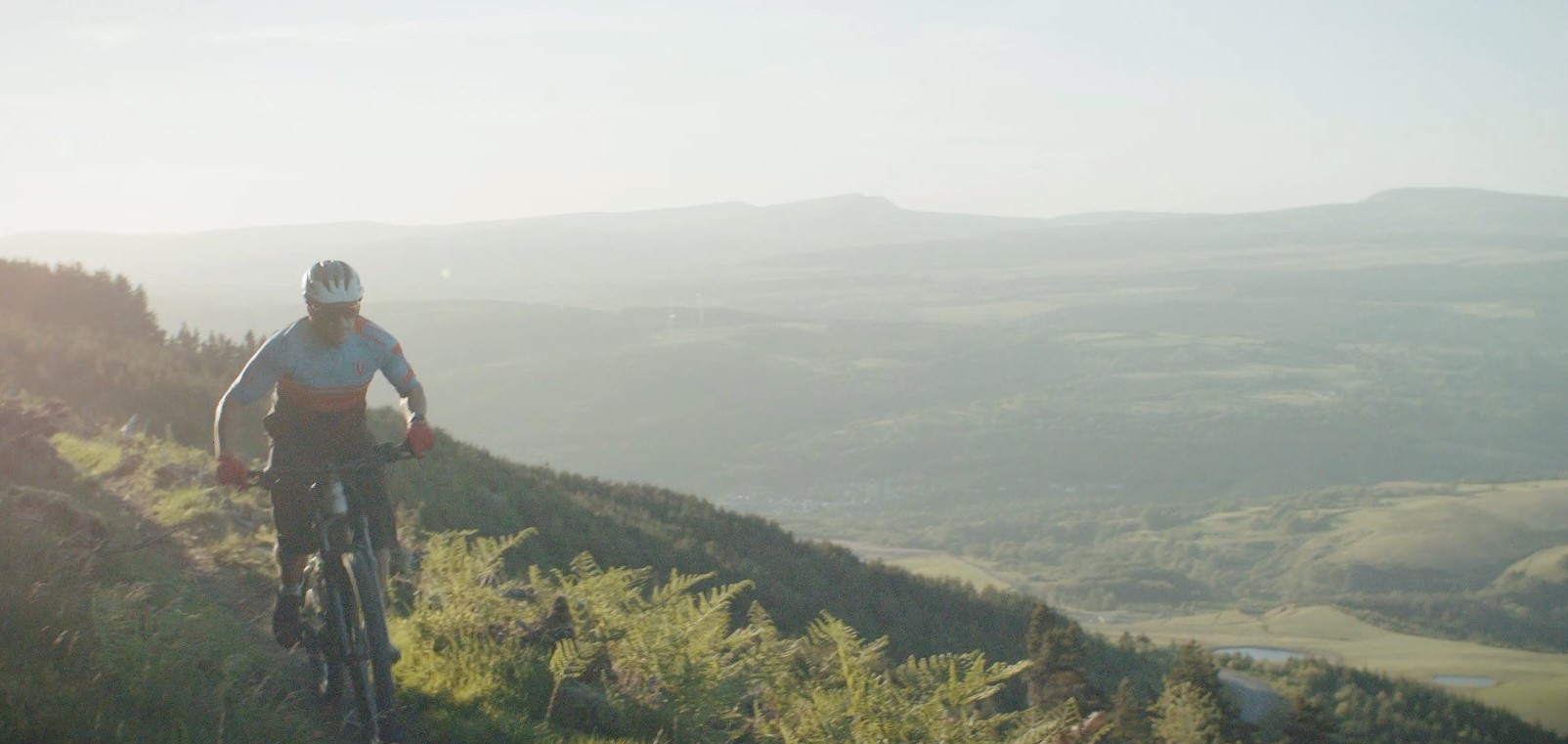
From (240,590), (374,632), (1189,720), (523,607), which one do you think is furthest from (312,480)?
(1189,720)

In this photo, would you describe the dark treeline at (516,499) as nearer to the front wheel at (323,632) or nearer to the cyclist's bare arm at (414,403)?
the front wheel at (323,632)

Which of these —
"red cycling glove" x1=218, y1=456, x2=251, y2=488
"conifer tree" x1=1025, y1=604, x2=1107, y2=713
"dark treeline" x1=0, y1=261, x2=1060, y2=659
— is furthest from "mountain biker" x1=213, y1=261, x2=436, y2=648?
"conifer tree" x1=1025, y1=604, x2=1107, y2=713

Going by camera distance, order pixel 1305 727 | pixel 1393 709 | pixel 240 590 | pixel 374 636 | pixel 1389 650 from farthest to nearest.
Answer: pixel 1389 650 < pixel 1393 709 < pixel 1305 727 < pixel 240 590 < pixel 374 636

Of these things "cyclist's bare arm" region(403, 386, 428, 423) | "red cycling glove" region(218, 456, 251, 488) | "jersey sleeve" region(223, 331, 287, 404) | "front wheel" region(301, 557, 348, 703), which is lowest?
"front wheel" region(301, 557, 348, 703)

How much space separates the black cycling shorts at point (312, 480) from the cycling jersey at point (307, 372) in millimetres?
125

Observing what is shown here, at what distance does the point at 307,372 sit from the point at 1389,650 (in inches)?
3215

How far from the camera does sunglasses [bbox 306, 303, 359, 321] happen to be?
5457 mm

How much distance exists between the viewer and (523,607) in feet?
22.5

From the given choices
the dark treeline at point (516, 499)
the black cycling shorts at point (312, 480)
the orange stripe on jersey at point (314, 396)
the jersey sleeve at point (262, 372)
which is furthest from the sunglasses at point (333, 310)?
the dark treeline at point (516, 499)

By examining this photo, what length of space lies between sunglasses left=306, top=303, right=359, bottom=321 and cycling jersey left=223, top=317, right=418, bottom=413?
82mm

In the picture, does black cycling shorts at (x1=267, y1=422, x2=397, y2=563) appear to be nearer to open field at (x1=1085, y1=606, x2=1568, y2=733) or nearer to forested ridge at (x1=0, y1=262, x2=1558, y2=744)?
forested ridge at (x1=0, y1=262, x2=1558, y2=744)

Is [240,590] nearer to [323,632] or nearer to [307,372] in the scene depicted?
[323,632]

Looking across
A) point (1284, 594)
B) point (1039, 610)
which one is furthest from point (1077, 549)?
point (1039, 610)

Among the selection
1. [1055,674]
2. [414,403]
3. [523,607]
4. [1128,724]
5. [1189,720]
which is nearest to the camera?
[414,403]
